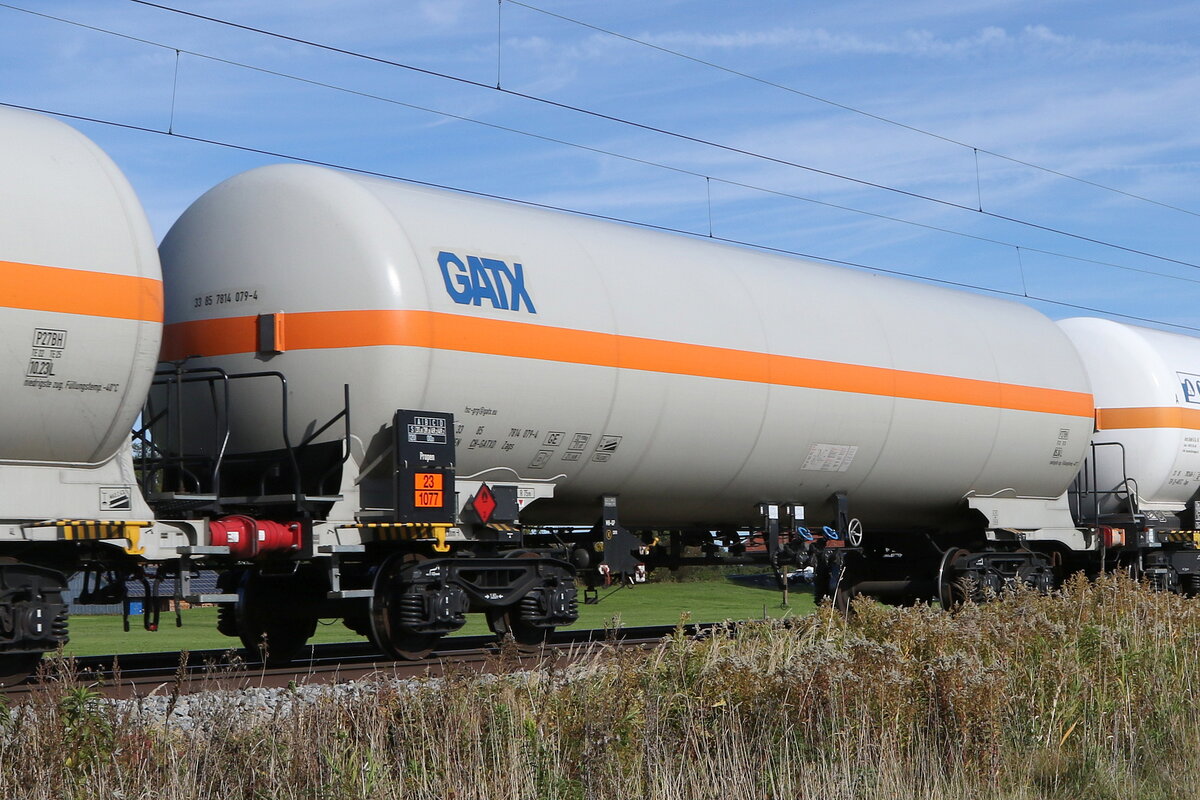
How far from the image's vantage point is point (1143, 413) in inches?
736

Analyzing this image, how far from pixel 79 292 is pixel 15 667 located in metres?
2.74

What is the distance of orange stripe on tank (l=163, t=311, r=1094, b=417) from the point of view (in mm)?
10820

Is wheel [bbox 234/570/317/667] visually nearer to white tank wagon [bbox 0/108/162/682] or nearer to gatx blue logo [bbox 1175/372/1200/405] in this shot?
white tank wagon [bbox 0/108/162/682]

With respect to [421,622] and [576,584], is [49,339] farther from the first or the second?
[576,584]

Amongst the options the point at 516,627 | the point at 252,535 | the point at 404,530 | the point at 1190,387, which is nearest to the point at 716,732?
the point at 404,530

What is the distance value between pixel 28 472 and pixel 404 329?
3.06 meters

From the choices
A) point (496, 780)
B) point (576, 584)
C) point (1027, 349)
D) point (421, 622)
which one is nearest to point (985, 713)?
point (496, 780)

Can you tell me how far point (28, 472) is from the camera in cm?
924

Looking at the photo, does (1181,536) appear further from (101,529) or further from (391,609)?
(101,529)

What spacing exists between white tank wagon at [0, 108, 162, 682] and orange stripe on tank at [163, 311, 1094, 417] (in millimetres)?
1520

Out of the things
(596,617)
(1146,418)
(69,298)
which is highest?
(69,298)

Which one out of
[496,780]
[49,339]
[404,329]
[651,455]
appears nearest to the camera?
[496,780]

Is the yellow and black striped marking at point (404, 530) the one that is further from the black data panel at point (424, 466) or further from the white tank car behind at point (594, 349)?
the white tank car behind at point (594, 349)

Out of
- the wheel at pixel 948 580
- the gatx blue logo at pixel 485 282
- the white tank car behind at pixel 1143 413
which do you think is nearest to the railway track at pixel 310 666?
the gatx blue logo at pixel 485 282
